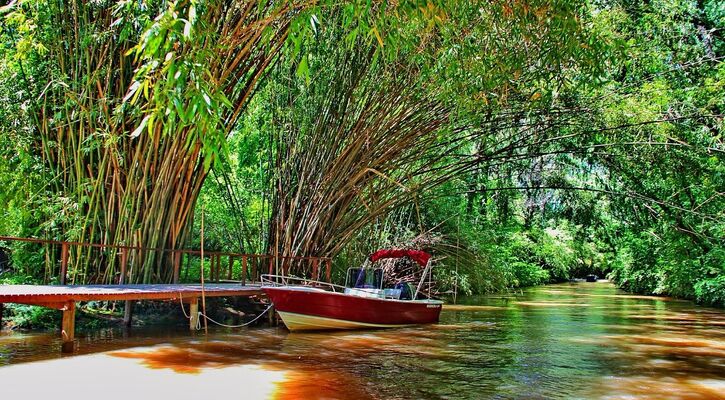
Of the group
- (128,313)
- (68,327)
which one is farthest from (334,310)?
(68,327)

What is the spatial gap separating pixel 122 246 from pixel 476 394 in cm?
479

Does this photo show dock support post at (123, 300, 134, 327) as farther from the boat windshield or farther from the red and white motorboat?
the boat windshield

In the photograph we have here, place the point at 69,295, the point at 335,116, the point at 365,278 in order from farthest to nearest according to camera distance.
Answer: the point at 365,278, the point at 335,116, the point at 69,295

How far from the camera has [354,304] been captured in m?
9.02

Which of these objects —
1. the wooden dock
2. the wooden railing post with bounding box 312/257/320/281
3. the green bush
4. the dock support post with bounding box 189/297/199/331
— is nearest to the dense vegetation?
the green bush

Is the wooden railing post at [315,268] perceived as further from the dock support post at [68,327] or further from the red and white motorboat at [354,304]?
the dock support post at [68,327]

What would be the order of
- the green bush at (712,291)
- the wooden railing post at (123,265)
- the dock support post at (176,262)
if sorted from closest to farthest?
the wooden railing post at (123,265)
the dock support post at (176,262)
the green bush at (712,291)

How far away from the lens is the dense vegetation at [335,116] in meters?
5.00

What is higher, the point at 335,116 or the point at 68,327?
the point at 335,116

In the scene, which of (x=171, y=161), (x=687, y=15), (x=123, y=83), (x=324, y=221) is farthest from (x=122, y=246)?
(x=687, y=15)

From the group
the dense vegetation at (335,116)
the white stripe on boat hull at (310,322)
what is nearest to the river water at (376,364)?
the white stripe on boat hull at (310,322)

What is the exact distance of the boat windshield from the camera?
32.0 ft

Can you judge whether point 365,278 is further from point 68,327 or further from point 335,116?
point 68,327

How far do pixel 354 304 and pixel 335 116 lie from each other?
286 centimetres
